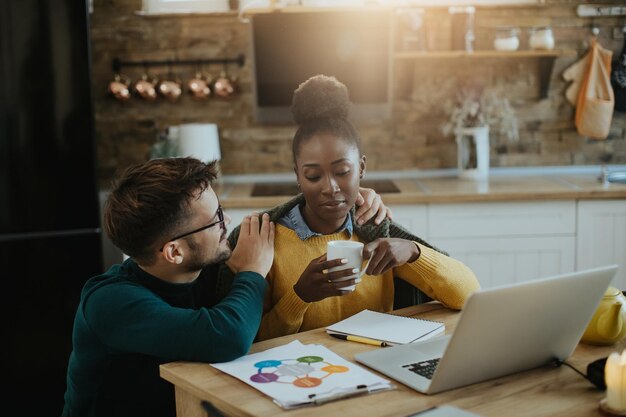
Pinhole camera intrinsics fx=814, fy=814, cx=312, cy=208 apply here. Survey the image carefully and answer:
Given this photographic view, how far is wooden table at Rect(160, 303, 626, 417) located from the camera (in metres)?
1.35

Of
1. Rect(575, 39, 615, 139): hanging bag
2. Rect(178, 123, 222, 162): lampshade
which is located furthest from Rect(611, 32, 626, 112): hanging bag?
Rect(178, 123, 222, 162): lampshade

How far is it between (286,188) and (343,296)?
→ 1783 millimetres

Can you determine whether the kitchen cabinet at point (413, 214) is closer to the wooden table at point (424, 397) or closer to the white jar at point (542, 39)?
the white jar at point (542, 39)

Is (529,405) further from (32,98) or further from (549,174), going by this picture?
(549,174)

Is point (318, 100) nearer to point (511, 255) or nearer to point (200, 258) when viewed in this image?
point (200, 258)

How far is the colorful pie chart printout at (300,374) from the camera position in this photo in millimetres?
1404

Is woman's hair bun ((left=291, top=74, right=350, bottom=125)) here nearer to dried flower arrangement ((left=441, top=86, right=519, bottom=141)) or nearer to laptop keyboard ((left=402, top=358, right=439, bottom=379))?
laptop keyboard ((left=402, top=358, right=439, bottom=379))

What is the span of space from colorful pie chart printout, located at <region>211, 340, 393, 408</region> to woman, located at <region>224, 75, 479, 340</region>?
27 cm

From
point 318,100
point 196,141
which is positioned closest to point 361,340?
point 318,100

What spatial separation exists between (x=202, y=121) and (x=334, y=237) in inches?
84.0

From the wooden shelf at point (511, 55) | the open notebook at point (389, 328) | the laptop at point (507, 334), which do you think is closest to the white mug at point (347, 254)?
the open notebook at point (389, 328)

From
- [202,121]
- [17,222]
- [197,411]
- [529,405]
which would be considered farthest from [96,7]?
[529,405]

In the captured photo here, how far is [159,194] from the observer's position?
67.3 inches

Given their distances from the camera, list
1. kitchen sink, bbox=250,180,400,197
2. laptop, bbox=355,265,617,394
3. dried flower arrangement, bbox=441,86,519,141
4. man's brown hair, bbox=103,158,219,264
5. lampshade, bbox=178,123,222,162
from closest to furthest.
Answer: laptop, bbox=355,265,617,394
man's brown hair, bbox=103,158,219,264
kitchen sink, bbox=250,180,400,197
lampshade, bbox=178,123,222,162
dried flower arrangement, bbox=441,86,519,141
